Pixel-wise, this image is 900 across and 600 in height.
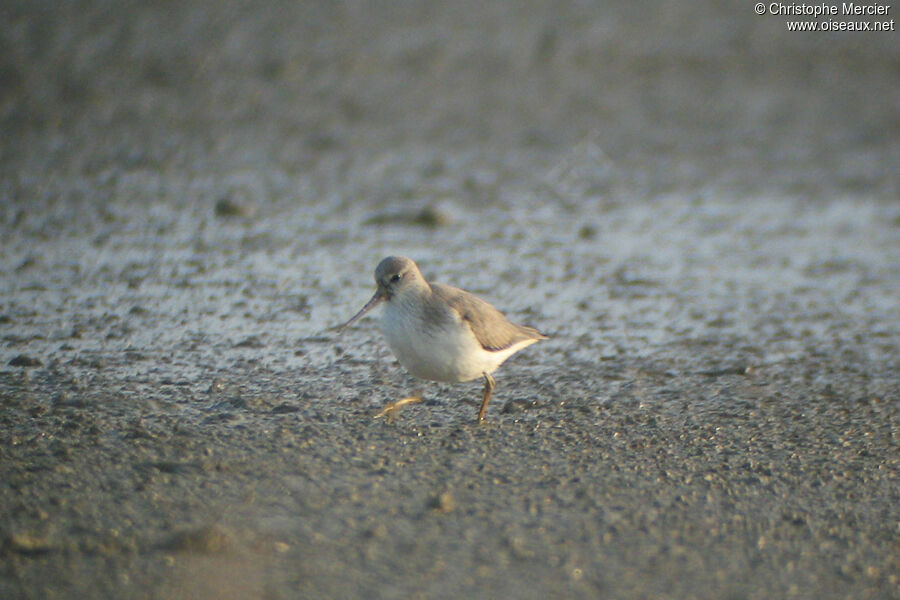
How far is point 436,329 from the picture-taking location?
18.0 ft

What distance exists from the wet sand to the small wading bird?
315 mm

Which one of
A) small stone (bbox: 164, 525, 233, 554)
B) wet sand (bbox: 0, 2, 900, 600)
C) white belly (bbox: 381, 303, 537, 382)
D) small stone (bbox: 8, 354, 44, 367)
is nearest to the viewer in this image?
small stone (bbox: 164, 525, 233, 554)

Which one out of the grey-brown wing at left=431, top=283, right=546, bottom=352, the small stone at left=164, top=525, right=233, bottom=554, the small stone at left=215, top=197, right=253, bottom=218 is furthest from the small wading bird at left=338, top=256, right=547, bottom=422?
the small stone at left=215, top=197, right=253, bottom=218

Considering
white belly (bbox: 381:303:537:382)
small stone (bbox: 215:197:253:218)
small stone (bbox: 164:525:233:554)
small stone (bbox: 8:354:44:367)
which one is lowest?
small stone (bbox: 164:525:233:554)

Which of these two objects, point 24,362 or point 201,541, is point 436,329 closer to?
point 201,541

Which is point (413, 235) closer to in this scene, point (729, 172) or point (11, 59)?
point (729, 172)

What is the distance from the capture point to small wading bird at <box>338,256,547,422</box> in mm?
5469

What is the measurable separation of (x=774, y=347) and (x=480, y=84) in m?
7.97

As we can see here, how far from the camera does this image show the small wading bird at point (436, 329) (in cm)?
547

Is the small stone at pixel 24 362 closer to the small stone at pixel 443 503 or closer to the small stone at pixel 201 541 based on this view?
the small stone at pixel 201 541

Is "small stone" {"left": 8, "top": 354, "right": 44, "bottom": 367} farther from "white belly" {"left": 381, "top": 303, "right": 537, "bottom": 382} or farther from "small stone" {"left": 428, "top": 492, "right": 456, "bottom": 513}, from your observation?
"small stone" {"left": 428, "top": 492, "right": 456, "bottom": 513}

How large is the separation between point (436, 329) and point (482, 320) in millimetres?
375

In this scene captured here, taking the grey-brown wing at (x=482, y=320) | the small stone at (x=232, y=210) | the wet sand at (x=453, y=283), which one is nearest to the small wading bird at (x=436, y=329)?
the grey-brown wing at (x=482, y=320)

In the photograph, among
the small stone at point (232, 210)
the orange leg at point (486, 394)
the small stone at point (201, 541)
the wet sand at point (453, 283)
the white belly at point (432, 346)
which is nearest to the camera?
the small stone at point (201, 541)
